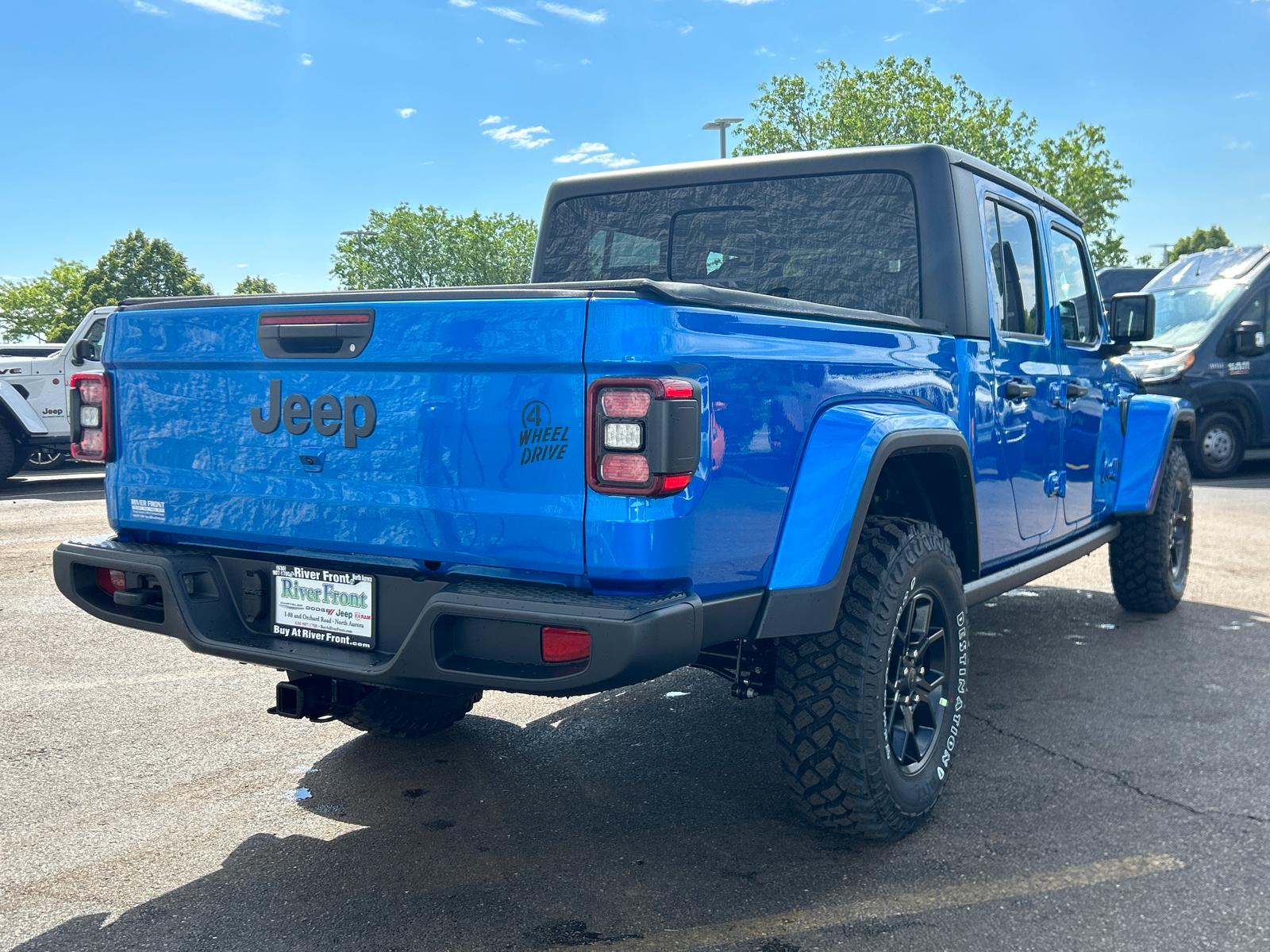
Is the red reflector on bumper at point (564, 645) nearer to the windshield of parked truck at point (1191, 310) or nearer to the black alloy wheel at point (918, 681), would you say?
the black alloy wheel at point (918, 681)

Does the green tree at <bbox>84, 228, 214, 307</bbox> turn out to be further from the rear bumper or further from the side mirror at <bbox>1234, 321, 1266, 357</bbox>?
the rear bumper

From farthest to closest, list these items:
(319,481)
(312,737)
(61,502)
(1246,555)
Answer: (61,502) < (1246,555) < (312,737) < (319,481)

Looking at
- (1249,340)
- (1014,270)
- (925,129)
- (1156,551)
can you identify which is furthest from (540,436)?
(925,129)

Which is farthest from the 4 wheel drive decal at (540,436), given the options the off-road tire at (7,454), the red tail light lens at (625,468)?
the off-road tire at (7,454)

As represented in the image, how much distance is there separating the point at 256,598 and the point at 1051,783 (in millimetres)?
2598

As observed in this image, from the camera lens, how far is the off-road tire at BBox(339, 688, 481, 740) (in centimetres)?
394

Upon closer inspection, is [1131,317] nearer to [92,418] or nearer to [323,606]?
[323,606]

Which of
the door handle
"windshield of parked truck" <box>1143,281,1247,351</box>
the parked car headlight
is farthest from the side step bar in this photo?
"windshield of parked truck" <box>1143,281,1247,351</box>

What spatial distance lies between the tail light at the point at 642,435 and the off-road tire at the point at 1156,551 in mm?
4241

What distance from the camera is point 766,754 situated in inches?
158

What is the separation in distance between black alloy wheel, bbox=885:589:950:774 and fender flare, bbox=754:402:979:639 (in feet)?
1.43

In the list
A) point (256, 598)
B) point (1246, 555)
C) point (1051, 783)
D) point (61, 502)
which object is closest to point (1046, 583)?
point (1246, 555)

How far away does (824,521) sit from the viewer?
2.90 m

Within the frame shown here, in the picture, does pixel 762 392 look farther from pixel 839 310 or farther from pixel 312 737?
pixel 312 737
